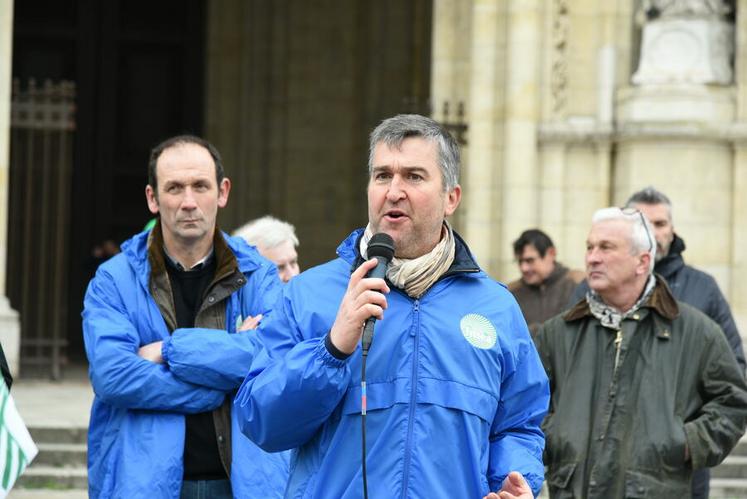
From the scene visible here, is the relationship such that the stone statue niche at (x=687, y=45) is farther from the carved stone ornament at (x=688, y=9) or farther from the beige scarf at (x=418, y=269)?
the beige scarf at (x=418, y=269)

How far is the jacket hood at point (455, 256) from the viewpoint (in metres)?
3.66

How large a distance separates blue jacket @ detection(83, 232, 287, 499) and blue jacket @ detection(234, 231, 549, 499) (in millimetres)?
955

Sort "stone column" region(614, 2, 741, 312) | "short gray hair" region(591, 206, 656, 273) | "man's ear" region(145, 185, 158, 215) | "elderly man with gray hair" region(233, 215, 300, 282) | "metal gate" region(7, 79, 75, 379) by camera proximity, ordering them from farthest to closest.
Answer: "metal gate" region(7, 79, 75, 379)
"stone column" region(614, 2, 741, 312)
"elderly man with gray hair" region(233, 215, 300, 282)
"short gray hair" region(591, 206, 656, 273)
"man's ear" region(145, 185, 158, 215)

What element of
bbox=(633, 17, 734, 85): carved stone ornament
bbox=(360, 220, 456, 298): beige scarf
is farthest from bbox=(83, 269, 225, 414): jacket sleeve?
bbox=(633, 17, 734, 85): carved stone ornament

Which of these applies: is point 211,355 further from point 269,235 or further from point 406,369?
point 269,235

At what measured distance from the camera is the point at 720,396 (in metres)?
5.73

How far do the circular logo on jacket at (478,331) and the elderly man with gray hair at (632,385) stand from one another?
2.09 m

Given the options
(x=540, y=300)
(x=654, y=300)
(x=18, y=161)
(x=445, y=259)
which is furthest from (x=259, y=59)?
(x=445, y=259)

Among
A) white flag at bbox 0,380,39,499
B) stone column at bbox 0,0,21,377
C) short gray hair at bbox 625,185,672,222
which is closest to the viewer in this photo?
white flag at bbox 0,380,39,499

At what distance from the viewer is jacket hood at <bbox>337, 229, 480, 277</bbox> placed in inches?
144

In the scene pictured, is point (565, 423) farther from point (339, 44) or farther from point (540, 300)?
point (339, 44)

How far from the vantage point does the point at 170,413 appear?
4699 mm

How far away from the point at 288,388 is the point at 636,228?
2650 mm

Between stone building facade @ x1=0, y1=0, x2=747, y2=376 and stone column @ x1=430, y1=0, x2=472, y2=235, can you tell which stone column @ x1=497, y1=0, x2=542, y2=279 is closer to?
stone building facade @ x1=0, y1=0, x2=747, y2=376
